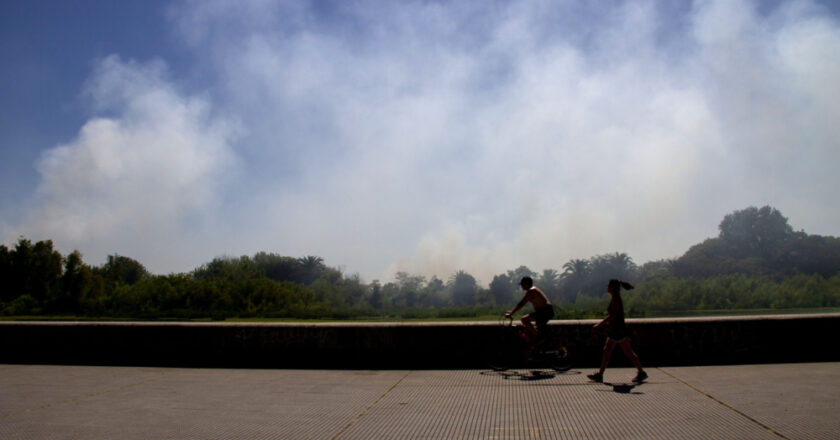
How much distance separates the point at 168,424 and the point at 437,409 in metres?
2.97

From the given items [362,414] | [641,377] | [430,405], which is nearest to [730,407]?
[641,377]

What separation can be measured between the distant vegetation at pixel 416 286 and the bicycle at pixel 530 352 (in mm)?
18518

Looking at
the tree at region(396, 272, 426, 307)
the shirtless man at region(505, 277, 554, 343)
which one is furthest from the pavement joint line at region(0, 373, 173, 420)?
the tree at region(396, 272, 426, 307)

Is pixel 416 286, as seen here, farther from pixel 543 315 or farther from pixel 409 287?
pixel 543 315

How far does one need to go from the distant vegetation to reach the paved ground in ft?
65.3

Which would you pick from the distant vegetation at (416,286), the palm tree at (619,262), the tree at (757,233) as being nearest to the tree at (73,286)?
the distant vegetation at (416,286)

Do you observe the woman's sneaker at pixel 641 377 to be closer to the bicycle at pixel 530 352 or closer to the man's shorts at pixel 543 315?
the bicycle at pixel 530 352

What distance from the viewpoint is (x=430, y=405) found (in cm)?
671

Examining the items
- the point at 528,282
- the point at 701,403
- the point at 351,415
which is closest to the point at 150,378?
the point at 351,415

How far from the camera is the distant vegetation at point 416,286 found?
60.9 m

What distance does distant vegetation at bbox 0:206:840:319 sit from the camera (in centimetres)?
6091

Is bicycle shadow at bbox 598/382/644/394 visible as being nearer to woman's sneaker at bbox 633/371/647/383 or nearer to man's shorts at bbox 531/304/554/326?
woman's sneaker at bbox 633/371/647/383

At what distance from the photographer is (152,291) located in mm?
64938

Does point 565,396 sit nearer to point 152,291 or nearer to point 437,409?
point 437,409
